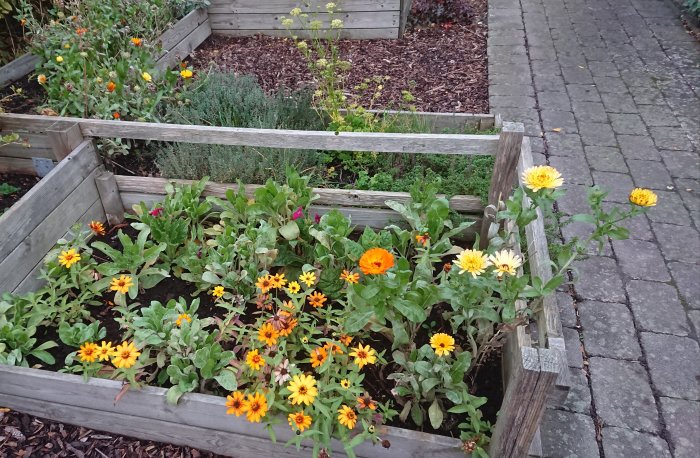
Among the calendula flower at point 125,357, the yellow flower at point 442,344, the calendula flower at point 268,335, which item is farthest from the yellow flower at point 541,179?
the calendula flower at point 125,357

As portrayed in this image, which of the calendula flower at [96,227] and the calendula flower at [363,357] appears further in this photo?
the calendula flower at [96,227]

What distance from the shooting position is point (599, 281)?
2838mm

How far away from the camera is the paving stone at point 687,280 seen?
8.96 feet

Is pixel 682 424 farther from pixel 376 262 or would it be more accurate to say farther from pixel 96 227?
pixel 96 227

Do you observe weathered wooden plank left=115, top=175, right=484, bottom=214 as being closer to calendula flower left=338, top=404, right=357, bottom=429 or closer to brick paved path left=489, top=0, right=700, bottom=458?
brick paved path left=489, top=0, right=700, bottom=458

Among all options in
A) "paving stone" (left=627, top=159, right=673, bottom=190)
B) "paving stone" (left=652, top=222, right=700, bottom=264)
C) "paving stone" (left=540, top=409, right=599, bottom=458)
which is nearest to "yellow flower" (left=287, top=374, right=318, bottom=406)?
"paving stone" (left=540, top=409, right=599, bottom=458)

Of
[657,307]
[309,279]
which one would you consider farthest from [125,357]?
[657,307]

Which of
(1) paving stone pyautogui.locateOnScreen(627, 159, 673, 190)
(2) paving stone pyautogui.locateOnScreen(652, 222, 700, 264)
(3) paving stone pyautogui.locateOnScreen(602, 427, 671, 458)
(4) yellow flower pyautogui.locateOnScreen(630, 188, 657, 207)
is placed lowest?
(3) paving stone pyautogui.locateOnScreen(602, 427, 671, 458)

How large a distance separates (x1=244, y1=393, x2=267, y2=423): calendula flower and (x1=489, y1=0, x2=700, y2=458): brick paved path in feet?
4.05

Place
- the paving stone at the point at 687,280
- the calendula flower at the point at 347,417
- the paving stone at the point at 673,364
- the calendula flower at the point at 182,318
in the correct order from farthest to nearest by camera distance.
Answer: the paving stone at the point at 687,280
the paving stone at the point at 673,364
the calendula flower at the point at 182,318
the calendula flower at the point at 347,417

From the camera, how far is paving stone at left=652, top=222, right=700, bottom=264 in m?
2.99

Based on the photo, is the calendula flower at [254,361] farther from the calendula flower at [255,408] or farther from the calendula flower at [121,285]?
the calendula flower at [121,285]

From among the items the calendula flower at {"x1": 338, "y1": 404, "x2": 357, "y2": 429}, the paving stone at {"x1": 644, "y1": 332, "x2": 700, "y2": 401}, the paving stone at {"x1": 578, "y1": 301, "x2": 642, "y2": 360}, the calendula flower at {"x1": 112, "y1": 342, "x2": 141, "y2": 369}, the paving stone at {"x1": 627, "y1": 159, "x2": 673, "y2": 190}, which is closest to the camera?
the calendula flower at {"x1": 338, "y1": 404, "x2": 357, "y2": 429}

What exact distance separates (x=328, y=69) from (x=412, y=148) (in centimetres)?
141
